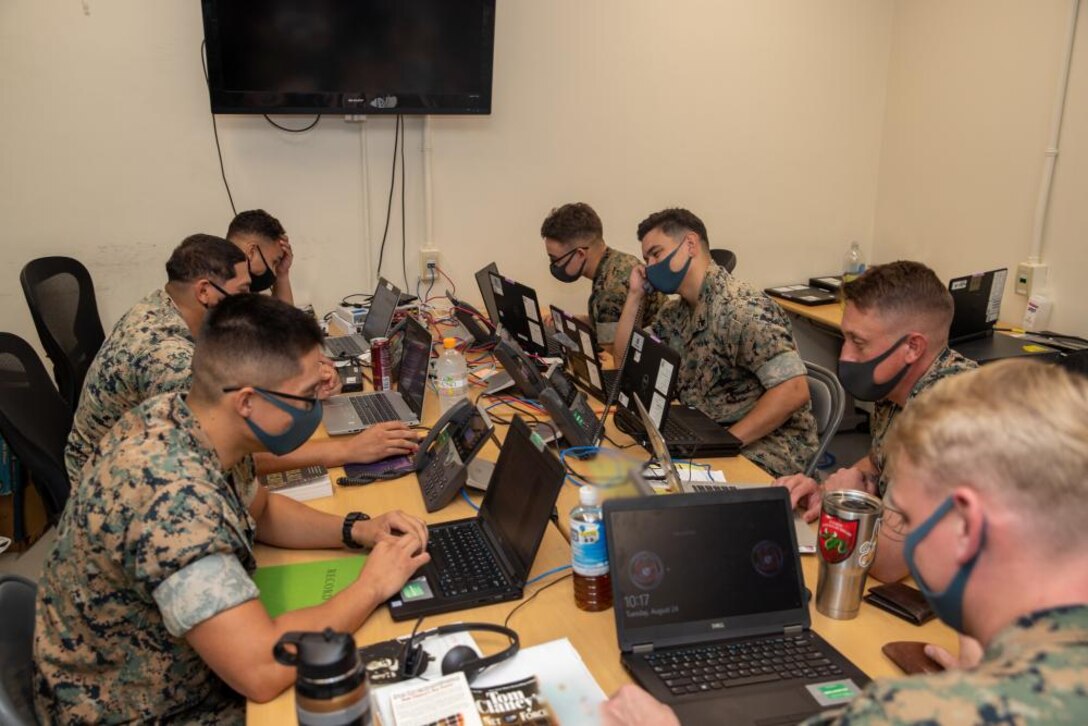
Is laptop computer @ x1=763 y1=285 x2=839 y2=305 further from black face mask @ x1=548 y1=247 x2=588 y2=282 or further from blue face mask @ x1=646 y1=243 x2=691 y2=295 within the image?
blue face mask @ x1=646 y1=243 x2=691 y2=295

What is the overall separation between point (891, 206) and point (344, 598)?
435 cm

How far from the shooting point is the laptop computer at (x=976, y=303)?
369 cm

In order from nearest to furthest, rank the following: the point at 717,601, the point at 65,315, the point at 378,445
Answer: the point at 717,601 < the point at 378,445 < the point at 65,315

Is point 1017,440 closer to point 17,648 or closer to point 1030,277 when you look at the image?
point 17,648

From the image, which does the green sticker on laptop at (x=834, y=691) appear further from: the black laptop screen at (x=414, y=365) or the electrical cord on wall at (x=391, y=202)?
the electrical cord on wall at (x=391, y=202)

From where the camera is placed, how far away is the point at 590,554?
146 cm

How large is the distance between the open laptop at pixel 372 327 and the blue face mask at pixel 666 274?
1.11 metres

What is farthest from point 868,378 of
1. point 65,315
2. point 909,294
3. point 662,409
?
point 65,315

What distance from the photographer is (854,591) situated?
4.85ft

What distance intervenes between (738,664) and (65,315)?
3.10 metres

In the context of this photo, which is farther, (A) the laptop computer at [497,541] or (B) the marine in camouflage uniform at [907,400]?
(B) the marine in camouflage uniform at [907,400]

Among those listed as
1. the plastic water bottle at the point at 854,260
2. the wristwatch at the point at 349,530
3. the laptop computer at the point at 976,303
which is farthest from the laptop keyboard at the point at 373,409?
the plastic water bottle at the point at 854,260

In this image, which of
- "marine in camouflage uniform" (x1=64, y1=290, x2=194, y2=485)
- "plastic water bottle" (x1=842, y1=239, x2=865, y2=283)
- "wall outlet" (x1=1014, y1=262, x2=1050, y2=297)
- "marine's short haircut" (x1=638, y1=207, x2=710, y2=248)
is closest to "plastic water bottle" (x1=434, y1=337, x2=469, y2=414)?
"marine in camouflage uniform" (x1=64, y1=290, x2=194, y2=485)

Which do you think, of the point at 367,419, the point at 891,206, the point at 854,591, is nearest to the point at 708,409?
the point at 367,419
